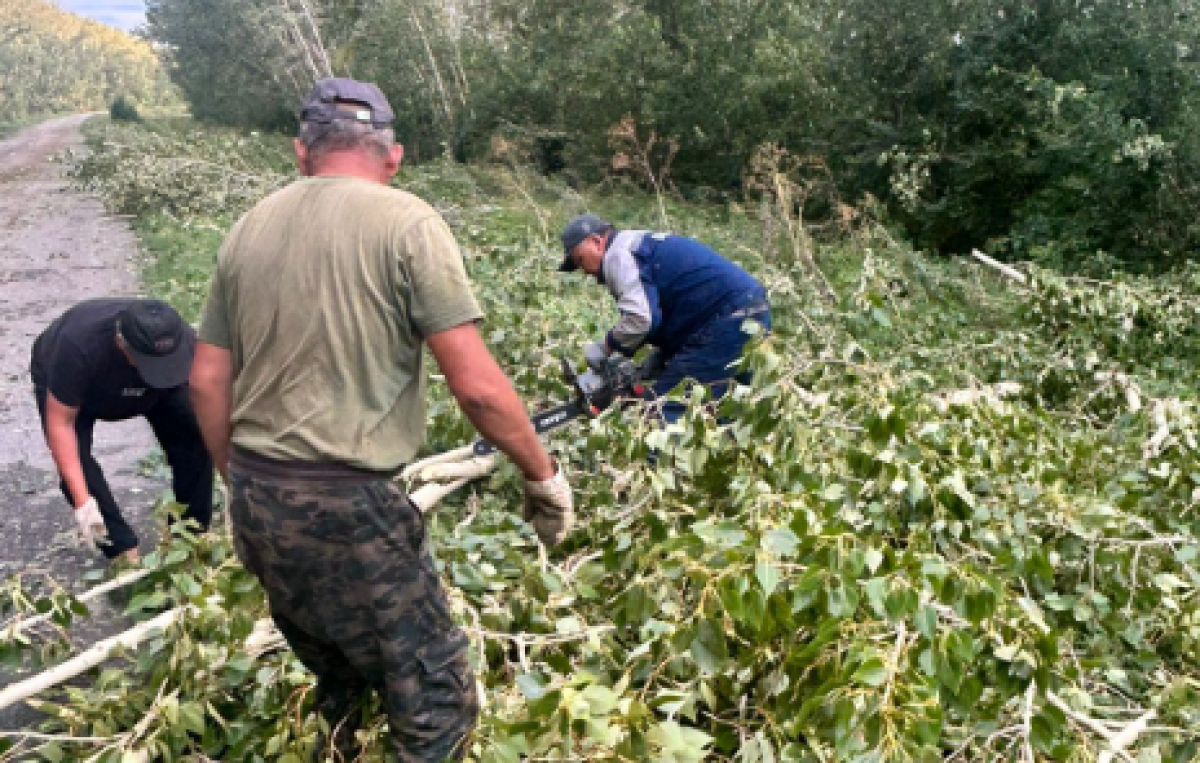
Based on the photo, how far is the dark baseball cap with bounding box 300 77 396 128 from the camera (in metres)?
1.83

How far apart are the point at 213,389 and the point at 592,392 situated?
174 centimetres

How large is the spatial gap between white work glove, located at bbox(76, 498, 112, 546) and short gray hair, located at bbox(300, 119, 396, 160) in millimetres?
1878

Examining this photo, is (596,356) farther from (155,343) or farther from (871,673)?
(871,673)

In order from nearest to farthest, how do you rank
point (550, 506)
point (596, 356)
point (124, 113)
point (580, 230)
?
point (550, 506) < point (596, 356) < point (580, 230) < point (124, 113)

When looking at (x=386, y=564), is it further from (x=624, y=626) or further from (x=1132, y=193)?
(x=1132, y=193)

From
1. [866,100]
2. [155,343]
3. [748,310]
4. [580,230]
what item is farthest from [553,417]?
[866,100]

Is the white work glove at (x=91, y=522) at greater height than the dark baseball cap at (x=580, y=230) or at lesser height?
lesser

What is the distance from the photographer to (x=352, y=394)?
5.71 ft

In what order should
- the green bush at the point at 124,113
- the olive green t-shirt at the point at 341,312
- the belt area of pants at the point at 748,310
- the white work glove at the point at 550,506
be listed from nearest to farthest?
the olive green t-shirt at the point at 341,312 → the white work glove at the point at 550,506 → the belt area of pants at the point at 748,310 → the green bush at the point at 124,113

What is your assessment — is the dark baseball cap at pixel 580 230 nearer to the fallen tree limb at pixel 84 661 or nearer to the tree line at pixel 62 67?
the fallen tree limb at pixel 84 661

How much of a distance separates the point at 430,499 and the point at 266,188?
30.0 feet

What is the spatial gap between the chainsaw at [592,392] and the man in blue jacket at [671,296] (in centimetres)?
25

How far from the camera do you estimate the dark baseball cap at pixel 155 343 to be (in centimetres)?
298

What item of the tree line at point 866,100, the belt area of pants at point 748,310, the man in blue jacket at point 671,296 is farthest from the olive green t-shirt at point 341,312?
the tree line at point 866,100
